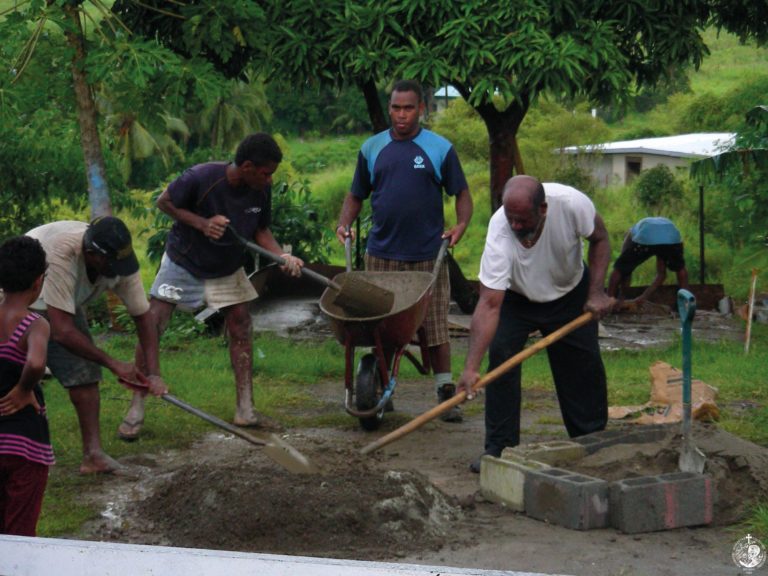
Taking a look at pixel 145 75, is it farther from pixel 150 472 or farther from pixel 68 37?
pixel 150 472

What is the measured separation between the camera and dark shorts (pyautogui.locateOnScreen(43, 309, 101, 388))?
616 centimetres

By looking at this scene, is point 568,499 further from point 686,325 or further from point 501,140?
point 501,140

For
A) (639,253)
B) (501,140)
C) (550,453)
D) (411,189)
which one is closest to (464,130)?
(501,140)

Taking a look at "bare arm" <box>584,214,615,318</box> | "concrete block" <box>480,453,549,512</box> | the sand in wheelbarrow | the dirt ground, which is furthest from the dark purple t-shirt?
"concrete block" <box>480,453,549,512</box>

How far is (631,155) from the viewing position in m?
31.6

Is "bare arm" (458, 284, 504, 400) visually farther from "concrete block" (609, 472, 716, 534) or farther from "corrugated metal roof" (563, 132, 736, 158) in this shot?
"corrugated metal roof" (563, 132, 736, 158)

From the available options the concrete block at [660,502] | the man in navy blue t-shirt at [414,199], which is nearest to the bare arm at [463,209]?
the man in navy blue t-shirt at [414,199]

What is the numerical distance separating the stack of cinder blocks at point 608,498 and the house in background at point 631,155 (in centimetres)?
2303

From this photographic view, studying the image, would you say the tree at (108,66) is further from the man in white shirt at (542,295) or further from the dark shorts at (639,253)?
the dark shorts at (639,253)

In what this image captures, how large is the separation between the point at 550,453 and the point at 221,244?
248 cm

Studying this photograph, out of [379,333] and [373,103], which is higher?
[373,103]

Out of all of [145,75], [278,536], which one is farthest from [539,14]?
[278,536]

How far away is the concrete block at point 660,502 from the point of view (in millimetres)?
5305

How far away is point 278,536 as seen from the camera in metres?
5.24
